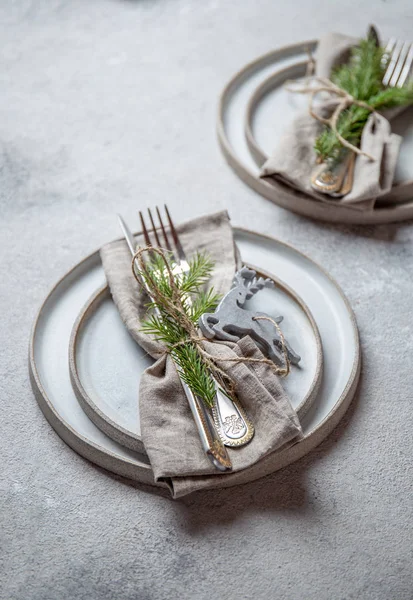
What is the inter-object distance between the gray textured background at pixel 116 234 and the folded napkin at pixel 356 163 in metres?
0.07

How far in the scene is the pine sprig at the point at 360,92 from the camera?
148 cm

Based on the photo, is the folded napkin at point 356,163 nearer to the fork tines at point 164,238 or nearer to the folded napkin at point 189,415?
the fork tines at point 164,238

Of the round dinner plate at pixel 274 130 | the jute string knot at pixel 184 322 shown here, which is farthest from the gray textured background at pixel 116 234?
the jute string knot at pixel 184 322

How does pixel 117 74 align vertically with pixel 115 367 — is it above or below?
above

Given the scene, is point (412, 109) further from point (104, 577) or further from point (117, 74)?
point (104, 577)

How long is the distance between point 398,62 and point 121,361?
0.94 metres

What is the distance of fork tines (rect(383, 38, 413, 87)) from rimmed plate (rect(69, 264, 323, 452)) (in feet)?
2.03

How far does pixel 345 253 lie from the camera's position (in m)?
1.42

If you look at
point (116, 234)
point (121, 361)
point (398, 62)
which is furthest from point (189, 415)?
point (398, 62)

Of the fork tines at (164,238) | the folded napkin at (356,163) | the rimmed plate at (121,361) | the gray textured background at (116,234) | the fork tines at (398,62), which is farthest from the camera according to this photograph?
the fork tines at (398,62)

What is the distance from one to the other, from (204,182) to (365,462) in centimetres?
69

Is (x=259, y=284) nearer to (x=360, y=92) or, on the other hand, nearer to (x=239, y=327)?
(x=239, y=327)

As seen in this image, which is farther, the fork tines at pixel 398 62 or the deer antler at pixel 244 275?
the fork tines at pixel 398 62

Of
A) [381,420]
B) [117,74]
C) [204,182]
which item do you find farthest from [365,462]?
[117,74]
